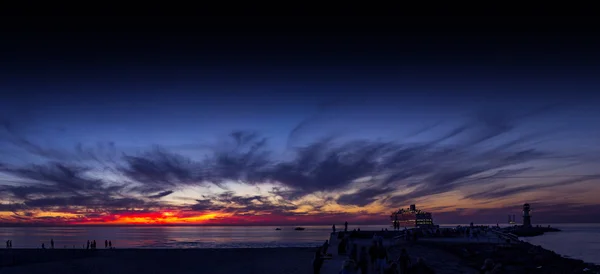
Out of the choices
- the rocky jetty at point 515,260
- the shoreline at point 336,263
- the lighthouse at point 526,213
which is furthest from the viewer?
the lighthouse at point 526,213

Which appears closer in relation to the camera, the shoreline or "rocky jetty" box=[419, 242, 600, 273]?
"rocky jetty" box=[419, 242, 600, 273]

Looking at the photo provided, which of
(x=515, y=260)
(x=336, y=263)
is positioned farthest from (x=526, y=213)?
(x=336, y=263)

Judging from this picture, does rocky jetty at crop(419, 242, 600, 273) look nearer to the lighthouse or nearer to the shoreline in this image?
the shoreline

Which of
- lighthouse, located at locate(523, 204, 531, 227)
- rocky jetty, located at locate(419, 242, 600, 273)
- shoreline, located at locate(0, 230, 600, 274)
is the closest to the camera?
rocky jetty, located at locate(419, 242, 600, 273)

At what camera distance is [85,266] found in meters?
39.8

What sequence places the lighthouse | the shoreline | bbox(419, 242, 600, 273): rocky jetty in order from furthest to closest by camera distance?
the lighthouse < the shoreline < bbox(419, 242, 600, 273): rocky jetty

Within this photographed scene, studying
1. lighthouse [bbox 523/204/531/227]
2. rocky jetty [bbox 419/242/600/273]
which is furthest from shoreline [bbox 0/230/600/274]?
lighthouse [bbox 523/204/531/227]

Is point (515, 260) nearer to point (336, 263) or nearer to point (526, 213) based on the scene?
point (336, 263)

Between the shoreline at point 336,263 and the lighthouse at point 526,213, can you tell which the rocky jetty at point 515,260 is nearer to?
the shoreline at point 336,263

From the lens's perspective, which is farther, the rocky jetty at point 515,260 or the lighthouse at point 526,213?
the lighthouse at point 526,213

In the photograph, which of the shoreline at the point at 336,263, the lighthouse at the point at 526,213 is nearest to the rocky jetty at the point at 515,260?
the shoreline at the point at 336,263

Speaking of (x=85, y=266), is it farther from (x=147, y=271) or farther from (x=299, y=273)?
(x=299, y=273)

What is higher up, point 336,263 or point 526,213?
point 336,263

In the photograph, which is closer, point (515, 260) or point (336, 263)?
point (336, 263)
